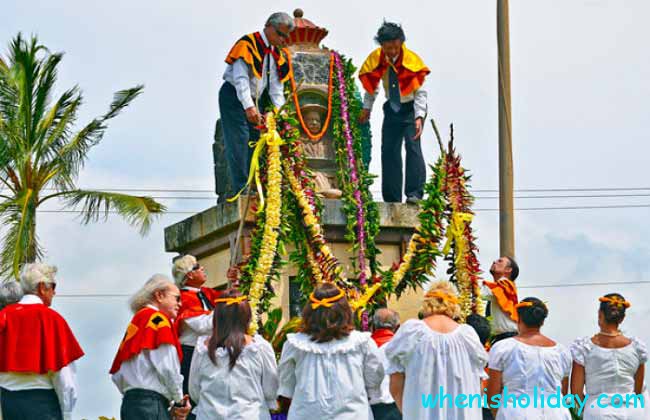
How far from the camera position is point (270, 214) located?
47.5ft

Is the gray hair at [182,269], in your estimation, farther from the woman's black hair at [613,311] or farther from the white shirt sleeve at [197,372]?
the woman's black hair at [613,311]

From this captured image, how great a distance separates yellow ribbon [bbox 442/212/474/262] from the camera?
15016 mm

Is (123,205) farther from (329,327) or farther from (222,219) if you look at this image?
(329,327)

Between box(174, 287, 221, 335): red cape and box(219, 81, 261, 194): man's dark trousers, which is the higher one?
box(219, 81, 261, 194): man's dark trousers

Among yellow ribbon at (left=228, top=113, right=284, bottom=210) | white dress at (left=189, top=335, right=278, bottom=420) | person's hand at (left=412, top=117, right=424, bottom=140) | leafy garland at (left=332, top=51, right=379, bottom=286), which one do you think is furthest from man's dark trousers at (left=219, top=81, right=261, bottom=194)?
white dress at (left=189, top=335, right=278, bottom=420)

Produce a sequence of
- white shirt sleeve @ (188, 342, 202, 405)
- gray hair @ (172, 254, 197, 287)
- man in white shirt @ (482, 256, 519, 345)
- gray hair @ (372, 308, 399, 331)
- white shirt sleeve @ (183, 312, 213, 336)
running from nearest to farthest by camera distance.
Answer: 1. white shirt sleeve @ (188, 342, 202, 405)
2. white shirt sleeve @ (183, 312, 213, 336)
3. gray hair @ (372, 308, 399, 331)
4. gray hair @ (172, 254, 197, 287)
5. man in white shirt @ (482, 256, 519, 345)

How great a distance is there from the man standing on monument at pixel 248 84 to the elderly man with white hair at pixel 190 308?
7.55 feet

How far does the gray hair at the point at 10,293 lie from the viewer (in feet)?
38.8

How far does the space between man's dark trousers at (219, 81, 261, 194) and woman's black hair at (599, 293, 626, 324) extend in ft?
13.5

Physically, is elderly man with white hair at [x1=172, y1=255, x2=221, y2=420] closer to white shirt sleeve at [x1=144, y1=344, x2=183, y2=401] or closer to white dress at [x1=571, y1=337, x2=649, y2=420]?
white shirt sleeve at [x1=144, y1=344, x2=183, y2=401]

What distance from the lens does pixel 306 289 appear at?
14891mm

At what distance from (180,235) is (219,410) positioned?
18.0 ft

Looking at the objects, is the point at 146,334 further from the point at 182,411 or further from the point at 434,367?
the point at 434,367

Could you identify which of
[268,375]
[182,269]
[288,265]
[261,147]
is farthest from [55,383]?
[288,265]
